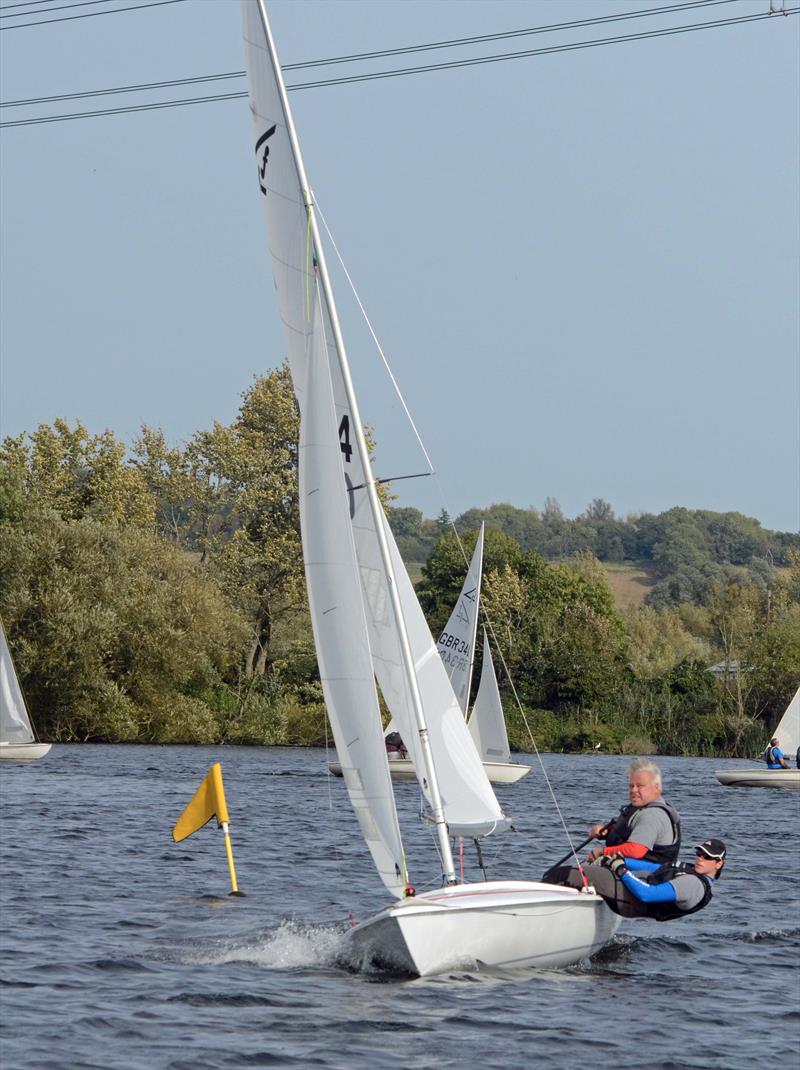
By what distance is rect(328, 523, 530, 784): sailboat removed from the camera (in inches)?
1364

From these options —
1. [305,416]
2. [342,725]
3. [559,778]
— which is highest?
[305,416]

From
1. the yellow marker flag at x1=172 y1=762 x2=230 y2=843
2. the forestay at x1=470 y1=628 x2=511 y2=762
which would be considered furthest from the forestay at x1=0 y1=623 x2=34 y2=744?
the yellow marker flag at x1=172 y1=762 x2=230 y2=843

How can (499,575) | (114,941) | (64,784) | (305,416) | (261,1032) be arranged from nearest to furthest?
(261,1032)
(305,416)
(114,941)
(64,784)
(499,575)

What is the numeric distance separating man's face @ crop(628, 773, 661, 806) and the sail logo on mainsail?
628 centimetres

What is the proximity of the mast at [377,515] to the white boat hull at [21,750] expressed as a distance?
2959 cm

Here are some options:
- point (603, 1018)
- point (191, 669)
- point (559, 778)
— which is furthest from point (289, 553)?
point (603, 1018)

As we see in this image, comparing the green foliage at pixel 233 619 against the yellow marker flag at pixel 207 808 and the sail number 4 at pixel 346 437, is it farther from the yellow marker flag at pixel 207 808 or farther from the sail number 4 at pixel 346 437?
the sail number 4 at pixel 346 437

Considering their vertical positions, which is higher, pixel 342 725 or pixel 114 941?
pixel 342 725

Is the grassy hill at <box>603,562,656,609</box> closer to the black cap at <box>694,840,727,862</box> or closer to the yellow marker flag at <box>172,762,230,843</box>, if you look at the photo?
the yellow marker flag at <box>172,762,230,843</box>

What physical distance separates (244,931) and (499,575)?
60.3 metres

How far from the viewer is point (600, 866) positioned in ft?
44.3

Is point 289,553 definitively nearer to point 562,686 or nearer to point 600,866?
point 562,686

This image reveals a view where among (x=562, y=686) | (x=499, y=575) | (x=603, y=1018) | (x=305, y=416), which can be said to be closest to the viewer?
(x=603, y=1018)

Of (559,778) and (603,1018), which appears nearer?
(603,1018)
